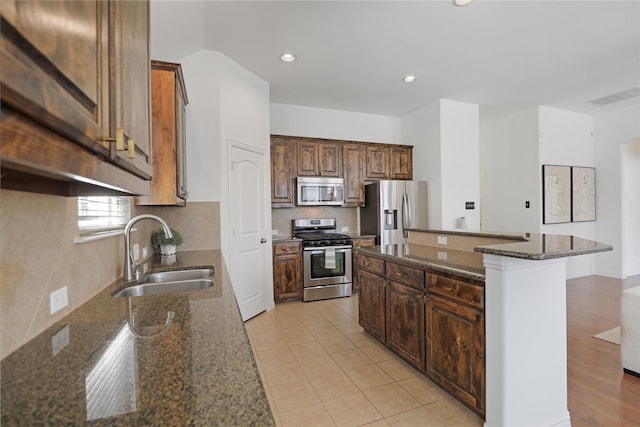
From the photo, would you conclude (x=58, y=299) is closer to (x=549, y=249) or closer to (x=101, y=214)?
(x=101, y=214)

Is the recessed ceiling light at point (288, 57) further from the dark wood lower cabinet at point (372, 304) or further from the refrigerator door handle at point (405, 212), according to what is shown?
the refrigerator door handle at point (405, 212)

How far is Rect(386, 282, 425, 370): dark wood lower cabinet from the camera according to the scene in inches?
88.6

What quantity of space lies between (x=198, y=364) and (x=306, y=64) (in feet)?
11.7

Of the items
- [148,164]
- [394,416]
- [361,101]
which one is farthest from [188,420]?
[361,101]

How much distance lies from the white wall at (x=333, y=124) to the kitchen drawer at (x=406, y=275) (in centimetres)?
320

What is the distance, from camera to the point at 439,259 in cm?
227

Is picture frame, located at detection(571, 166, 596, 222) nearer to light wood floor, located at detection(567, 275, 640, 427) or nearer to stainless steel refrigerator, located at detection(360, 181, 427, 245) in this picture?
light wood floor, located at detection(567, 275, 640, 427)

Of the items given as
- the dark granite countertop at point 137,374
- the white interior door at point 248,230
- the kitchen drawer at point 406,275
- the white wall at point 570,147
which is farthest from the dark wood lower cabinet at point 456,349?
the white wall at point 570,147

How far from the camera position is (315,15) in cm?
271

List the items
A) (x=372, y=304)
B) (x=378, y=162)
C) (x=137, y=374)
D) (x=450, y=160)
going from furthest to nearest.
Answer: (x=378, y=162), (x=450, y=160), (x=372, y=304), (x=137, y=374)

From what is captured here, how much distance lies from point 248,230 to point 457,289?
2.48 meters

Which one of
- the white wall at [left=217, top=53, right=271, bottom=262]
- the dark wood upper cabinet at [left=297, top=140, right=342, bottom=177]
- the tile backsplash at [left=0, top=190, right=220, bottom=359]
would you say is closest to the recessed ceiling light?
the white wall at [left=217, top=53, right=271, bottom=262]

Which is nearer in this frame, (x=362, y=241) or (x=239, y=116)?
(x=239, y=116)

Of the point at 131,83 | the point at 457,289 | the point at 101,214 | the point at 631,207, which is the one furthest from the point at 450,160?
the point at 131,83
